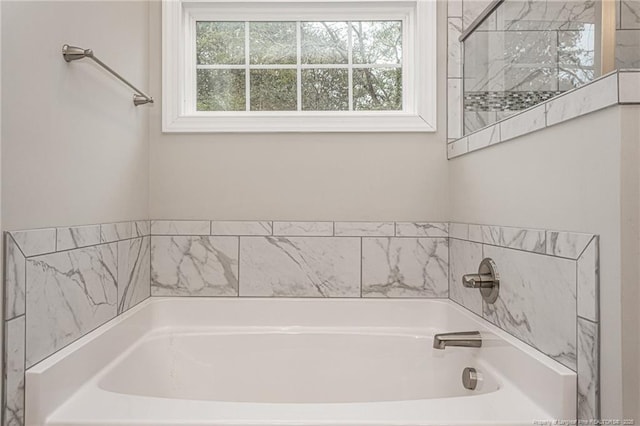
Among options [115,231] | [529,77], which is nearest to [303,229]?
[115,231]

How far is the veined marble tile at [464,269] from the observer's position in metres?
1.87

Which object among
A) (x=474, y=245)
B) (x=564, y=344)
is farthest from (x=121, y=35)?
(x=564, y=344)

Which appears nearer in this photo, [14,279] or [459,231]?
[14,279]

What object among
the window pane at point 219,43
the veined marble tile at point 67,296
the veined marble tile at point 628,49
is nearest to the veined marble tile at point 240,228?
the veined marble tile at point 67,296

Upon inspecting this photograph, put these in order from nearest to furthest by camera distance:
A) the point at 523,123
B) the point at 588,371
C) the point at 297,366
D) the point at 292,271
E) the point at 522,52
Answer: the point at 588,371
the point at 523,123
the point at 522,52
the point at 297,366
the point at 292,271

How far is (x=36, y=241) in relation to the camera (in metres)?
1.25

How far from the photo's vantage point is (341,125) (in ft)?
7.38

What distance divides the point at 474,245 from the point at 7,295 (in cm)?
155

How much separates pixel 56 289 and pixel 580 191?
4.63 ft

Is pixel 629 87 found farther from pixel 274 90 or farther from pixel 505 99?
pixel 274 90

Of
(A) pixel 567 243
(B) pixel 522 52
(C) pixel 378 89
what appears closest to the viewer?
(A) pixel 567 243

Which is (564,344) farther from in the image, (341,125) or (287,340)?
(341,125)

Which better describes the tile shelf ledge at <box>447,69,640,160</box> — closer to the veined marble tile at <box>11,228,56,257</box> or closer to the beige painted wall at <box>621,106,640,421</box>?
the beige painted wall at <box>621,106,640,421</box>

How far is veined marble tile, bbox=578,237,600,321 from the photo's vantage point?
109cm
